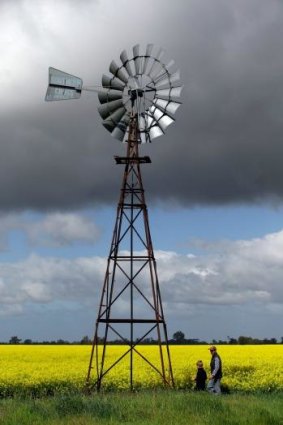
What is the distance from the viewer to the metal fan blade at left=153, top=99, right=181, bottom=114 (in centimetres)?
2466

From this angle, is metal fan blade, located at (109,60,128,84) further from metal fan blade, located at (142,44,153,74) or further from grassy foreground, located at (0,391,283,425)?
grassy foreground, located at (0,391,283,425)

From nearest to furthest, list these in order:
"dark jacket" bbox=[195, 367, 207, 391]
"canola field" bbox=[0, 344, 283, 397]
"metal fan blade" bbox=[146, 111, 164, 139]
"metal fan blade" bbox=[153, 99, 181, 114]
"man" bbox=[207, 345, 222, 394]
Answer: "man" bbox=[207, 345, 222, 394] → "dark jacket" bbox=[195, 367, 207, 391] → "metal fan blade" bbox=[153, 99, 181, 114] → "canola field" bbox=[0, 344, 283, 397] → "metal fan blade" bbox=[146, 111, 164, 139]

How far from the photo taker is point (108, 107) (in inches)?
978

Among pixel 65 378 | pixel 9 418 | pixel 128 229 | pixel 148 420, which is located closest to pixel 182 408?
pixel 148 420

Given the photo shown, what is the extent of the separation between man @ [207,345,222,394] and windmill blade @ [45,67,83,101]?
1053 cm

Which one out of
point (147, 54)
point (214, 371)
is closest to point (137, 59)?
point (147, 54)

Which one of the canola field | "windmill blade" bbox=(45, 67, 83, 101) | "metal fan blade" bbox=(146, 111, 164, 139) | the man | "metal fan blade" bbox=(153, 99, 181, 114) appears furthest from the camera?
"metal fan blade" bbox=(146, 111, 164, 139)

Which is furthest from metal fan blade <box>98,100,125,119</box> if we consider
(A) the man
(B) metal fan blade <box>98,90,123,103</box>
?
Answer: (A) the man

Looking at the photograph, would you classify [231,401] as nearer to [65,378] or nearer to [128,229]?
[128,229]

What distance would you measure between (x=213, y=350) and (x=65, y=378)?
8.33 meters

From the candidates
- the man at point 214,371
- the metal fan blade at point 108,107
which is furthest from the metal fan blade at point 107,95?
the man at point 214,371

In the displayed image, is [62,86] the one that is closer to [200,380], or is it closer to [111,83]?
[111,83]

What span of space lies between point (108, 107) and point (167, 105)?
2.20 metres

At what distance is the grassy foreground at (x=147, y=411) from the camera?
14.0 meters
